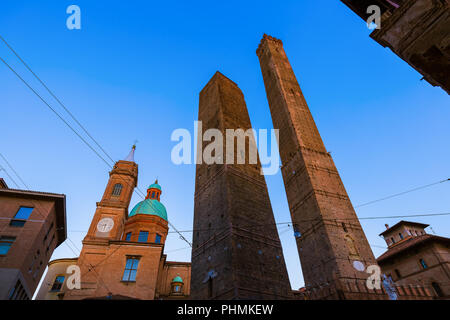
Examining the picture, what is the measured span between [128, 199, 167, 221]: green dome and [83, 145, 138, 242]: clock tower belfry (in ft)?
8.47

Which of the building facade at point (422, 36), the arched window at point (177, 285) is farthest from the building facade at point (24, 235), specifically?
the building facade at point (422, 36)

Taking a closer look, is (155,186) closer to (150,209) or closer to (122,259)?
(150,209)

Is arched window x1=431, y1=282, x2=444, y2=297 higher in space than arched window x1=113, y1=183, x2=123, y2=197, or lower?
lower

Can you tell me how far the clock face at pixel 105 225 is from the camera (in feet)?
86.8

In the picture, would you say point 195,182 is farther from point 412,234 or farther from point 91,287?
point 412,234

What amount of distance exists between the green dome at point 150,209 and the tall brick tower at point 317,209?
18.8 metres

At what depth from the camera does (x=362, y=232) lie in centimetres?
1575

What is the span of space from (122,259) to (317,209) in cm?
1812

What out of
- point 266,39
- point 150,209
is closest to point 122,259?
point 150,209

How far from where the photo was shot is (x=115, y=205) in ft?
92.3

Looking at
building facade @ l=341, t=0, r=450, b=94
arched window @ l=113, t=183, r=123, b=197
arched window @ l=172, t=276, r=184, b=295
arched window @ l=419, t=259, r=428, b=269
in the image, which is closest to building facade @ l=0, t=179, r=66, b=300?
arched window @ l=113, t=183, r=123, b=197

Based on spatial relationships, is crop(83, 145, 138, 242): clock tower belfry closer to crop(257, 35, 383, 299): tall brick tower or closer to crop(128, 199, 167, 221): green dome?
crop(128, 199, 167, 221): green dome

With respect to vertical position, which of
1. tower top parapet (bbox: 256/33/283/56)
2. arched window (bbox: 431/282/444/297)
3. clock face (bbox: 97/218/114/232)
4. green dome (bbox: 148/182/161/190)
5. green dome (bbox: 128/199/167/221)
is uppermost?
tower top parapet (bbox: 256/33/283/56)

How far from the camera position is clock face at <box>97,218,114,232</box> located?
2646cm
